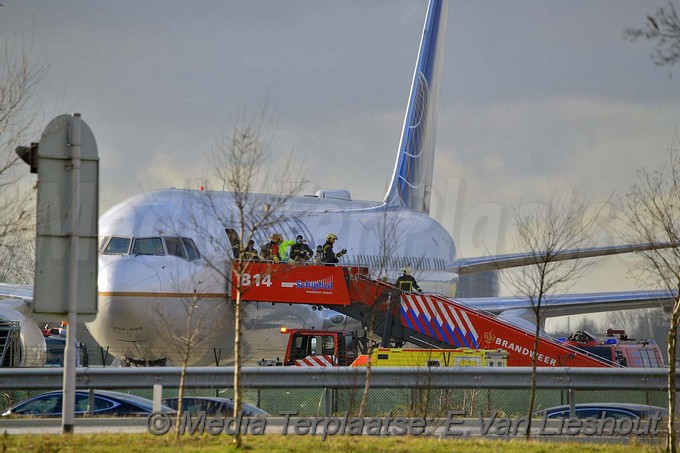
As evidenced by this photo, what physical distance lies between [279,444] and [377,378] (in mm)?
4963

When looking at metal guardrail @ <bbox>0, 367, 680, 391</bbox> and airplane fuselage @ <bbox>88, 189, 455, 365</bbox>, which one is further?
airplane fuselage @ <bbox>88, 189, 455, 365</bbox>

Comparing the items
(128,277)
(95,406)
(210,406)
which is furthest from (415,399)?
(128,277)

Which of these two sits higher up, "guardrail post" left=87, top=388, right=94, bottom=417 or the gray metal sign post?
the gray metal sign post

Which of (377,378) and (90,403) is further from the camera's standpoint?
(377,378)

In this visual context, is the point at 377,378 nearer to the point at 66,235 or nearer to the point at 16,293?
the point at 66,235

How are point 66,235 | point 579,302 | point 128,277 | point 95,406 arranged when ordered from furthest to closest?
point 579,302, point 128,277, point 95,406, point 66,235

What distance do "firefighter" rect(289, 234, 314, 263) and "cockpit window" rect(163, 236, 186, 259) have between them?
245 cm

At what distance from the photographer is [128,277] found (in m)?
23.5

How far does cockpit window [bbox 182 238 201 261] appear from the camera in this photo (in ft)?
80.3

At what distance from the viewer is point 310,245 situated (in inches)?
1096

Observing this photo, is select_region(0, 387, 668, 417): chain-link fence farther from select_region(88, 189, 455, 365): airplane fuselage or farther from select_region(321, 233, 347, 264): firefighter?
select_region(321, 233, 347, 264): firefighter

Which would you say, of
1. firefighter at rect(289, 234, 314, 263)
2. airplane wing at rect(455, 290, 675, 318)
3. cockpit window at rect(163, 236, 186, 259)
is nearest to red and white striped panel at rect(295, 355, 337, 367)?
firefighter at rect(289, 234, 314, 263)

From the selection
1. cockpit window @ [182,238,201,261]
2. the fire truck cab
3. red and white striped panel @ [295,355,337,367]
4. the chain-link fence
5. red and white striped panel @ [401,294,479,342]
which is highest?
cockpit window @ [182,238,201,261]

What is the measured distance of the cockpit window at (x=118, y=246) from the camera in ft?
79.3
